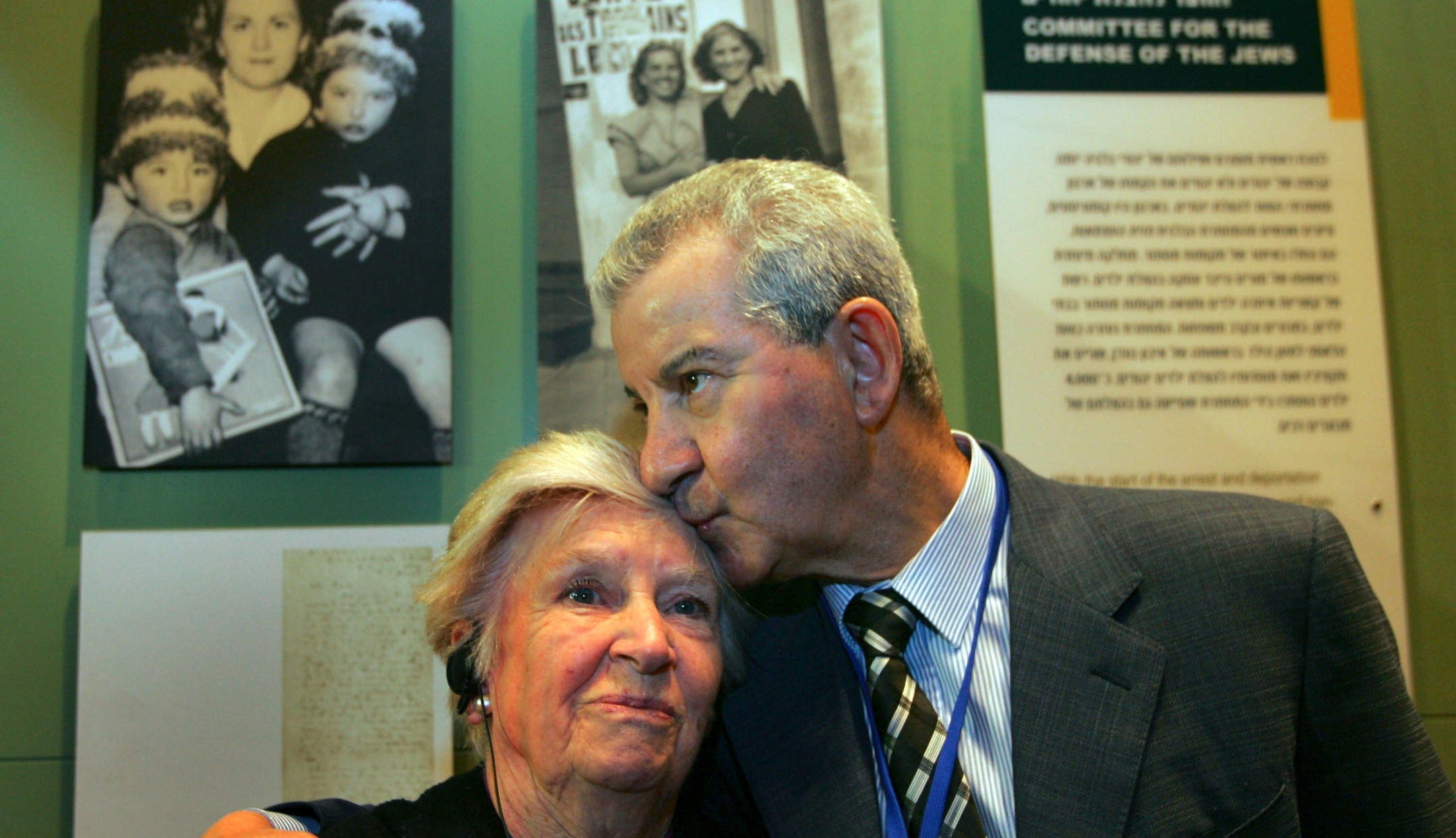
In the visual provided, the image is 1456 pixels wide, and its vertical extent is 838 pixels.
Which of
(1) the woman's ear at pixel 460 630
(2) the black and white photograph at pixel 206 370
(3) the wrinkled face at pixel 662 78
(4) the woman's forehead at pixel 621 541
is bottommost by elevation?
(1) the woman's ear at pixel 460 630

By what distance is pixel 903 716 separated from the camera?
1528 millimetres

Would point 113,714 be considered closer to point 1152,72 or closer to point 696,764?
point 696,764

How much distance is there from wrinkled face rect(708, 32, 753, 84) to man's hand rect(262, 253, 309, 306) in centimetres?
102

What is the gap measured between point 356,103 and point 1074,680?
1.85 meters

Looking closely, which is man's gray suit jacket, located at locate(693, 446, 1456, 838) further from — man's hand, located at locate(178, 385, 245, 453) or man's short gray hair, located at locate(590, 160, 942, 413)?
man's hand, located at locate(178, 385, 245, 453)

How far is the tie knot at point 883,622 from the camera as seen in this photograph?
1.58 m

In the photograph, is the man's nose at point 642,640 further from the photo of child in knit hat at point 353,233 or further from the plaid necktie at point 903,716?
the photo of child in knit hat at point 353,233

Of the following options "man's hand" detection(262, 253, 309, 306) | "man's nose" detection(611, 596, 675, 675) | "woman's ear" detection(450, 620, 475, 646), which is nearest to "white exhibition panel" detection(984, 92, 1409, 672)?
"man's nose" detection(611, 596, 675, 675)

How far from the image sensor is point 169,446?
2.08m

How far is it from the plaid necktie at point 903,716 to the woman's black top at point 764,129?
1.05 meters

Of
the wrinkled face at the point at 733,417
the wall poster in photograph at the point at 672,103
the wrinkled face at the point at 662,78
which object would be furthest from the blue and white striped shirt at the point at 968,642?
the wrinkled face at the point at 662,78

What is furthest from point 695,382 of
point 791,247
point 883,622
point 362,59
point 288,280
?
point 362,59

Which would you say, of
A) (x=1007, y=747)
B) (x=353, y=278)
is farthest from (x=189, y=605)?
(x=1007, y=747)

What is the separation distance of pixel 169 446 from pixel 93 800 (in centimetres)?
73
